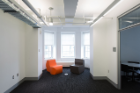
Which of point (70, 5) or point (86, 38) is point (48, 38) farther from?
point (70, 5)

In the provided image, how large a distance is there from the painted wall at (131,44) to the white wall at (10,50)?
539cm

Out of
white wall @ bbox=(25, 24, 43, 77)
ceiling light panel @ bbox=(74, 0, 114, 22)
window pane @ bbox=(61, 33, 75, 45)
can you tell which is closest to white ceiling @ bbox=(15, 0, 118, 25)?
ceiling light panel @ bbox=(74, 0, 114, 22)

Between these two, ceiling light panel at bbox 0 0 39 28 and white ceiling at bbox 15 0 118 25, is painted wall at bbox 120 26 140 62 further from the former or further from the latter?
ceiling light panel at bbox 0 0 39 28

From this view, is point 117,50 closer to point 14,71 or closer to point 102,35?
point 102,35

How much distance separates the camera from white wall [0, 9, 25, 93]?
2.40m

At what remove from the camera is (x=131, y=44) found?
4.16m

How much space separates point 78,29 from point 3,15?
4.46 metres

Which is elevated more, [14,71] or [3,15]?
[3,15]

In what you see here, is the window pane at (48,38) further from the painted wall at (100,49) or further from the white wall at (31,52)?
the painted wall at (100,49)

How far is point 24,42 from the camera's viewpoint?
359 cm

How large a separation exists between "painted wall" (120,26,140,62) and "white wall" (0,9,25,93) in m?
5.39

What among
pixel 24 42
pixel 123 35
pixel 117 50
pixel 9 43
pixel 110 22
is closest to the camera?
pixel 9 43

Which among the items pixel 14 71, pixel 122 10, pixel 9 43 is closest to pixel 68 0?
pixel 122 10

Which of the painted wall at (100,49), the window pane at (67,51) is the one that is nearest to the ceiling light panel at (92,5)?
the painted wall at (100,49)
